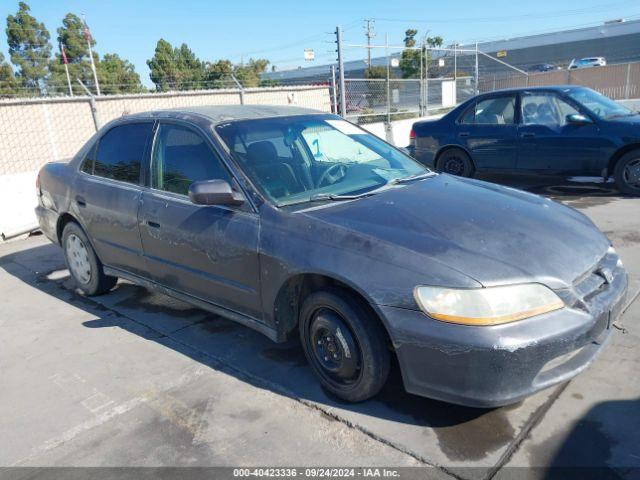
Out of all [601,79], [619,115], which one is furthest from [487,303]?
[601,79]

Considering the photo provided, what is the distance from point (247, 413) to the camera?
295cm

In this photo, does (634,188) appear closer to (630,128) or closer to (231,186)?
(630,128)

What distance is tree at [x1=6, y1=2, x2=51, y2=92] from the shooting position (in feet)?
123

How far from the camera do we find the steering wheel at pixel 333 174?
343cm

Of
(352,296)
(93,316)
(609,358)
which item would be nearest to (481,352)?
(352,296)

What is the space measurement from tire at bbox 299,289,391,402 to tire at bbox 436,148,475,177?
→ 613cm

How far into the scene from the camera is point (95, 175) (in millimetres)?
4562

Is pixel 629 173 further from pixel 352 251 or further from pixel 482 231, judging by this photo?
pixel 352 251

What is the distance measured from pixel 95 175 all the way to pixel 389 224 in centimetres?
299

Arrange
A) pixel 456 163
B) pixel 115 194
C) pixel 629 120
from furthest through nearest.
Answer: pixel 456 163 → pixel 629 120 → pixel 115 194

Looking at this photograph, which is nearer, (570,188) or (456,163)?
(570,188)

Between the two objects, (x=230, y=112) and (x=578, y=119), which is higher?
(x=230, y=112)

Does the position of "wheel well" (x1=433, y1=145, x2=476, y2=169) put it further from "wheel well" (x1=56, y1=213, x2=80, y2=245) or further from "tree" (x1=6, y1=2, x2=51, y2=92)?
"tree" (x1=6, y1=2, x2=51, y2=92)

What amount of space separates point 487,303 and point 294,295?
122 cm
